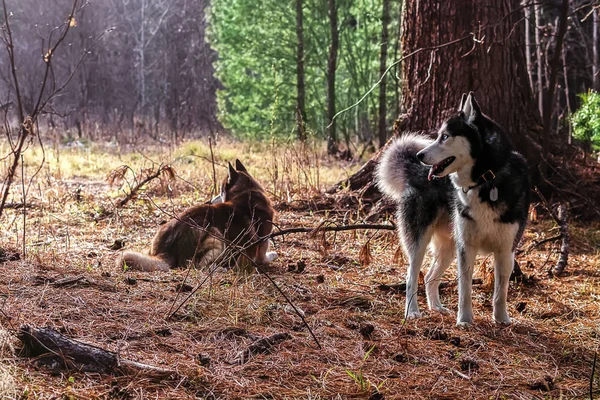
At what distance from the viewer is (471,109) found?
3.96 m

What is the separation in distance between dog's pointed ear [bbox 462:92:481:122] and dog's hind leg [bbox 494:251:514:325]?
2.76 feet

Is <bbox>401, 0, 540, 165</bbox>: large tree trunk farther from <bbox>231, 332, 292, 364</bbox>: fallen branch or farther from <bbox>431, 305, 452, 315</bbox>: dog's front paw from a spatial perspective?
<bbox>231, 332, 292, 364</bbox>: fallen branch

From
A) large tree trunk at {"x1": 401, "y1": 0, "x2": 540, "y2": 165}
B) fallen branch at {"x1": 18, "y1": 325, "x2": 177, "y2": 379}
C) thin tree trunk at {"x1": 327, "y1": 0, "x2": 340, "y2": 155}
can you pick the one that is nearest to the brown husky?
fallen branch at {"x1": 18, "y1": 325, "x2": 177, "y2": 379}

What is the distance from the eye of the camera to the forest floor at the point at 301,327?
279 centimetres

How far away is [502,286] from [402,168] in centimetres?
102

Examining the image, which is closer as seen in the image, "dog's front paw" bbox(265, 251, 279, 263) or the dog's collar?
the dog's collar

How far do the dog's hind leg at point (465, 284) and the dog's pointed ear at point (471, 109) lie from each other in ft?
2.55

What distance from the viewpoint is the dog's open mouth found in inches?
155

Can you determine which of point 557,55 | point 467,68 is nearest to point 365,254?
point 557,55

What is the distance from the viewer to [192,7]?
26.9 m

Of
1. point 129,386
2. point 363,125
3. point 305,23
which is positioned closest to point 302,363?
point 129,386

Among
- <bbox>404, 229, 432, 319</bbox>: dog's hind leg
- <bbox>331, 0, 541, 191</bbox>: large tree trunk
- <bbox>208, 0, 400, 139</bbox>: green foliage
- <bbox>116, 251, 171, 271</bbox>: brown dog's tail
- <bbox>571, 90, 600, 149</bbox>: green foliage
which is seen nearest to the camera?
<bbox>404, 229, 432, 319</bbox>: dog's hind leg

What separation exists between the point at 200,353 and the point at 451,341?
1.36 metres

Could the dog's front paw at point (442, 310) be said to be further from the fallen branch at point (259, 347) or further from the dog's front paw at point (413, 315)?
the fallen branch at point (259, 347)
